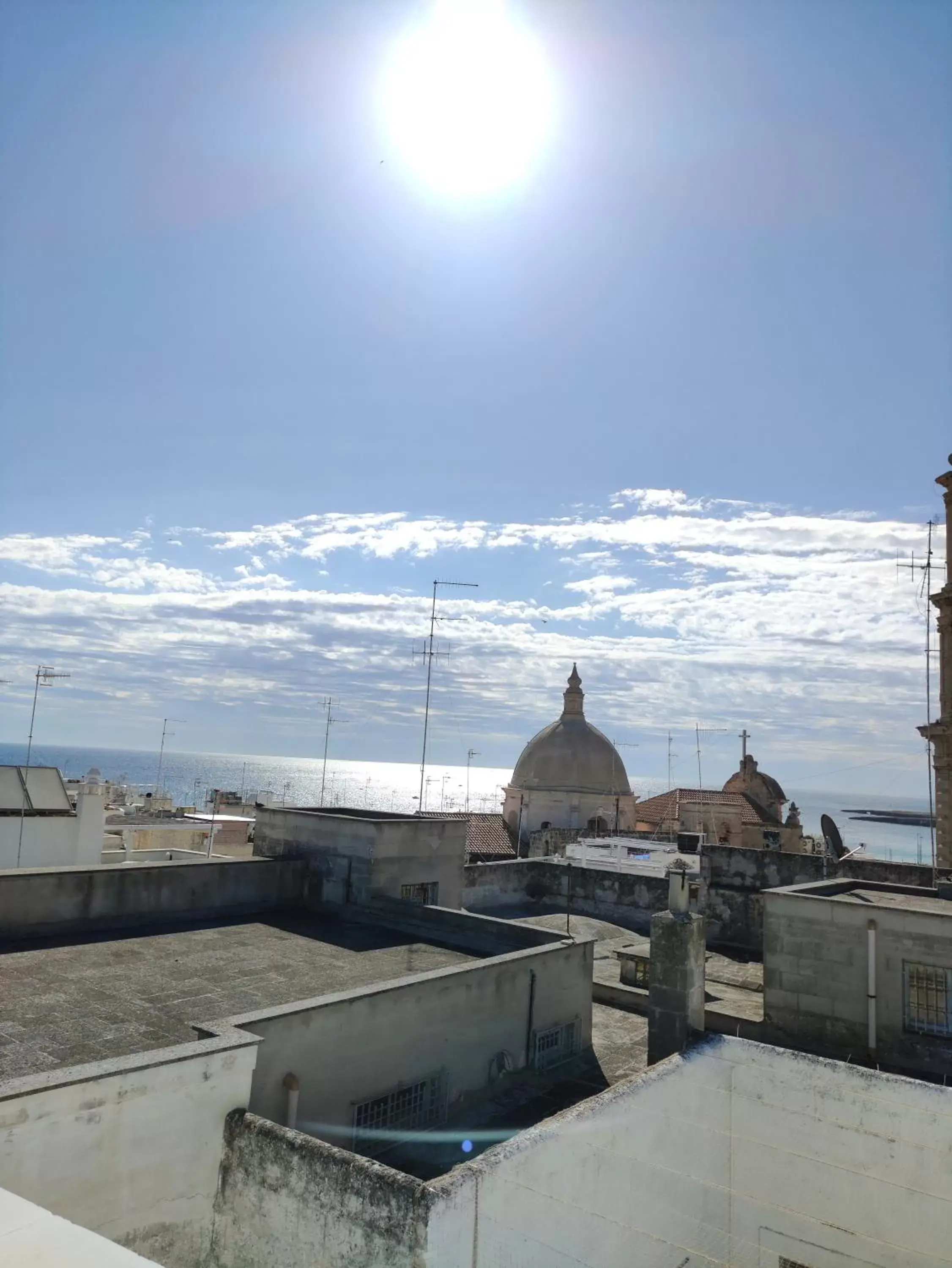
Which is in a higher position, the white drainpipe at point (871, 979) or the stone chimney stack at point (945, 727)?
the stone chimney stack at point (945, 727)

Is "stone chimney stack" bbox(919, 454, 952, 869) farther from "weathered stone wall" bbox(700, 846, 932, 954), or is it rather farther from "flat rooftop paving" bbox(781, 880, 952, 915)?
"flat rooftop paving" bbox(781, 880, 952, 915)

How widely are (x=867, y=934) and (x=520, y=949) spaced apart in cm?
726

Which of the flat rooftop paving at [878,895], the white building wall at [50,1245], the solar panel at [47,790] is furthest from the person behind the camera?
the solar panel at [47,790]

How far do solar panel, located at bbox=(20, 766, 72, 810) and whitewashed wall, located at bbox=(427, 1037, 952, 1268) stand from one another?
2149 cm

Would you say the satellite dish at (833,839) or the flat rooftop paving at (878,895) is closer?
the flat rooftop paving at (878,895)

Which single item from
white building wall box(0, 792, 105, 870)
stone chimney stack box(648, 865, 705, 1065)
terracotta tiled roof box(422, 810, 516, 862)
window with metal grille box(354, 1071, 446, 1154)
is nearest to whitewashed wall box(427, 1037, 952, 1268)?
stone chimney stack box(648, 865, 705, 1065)

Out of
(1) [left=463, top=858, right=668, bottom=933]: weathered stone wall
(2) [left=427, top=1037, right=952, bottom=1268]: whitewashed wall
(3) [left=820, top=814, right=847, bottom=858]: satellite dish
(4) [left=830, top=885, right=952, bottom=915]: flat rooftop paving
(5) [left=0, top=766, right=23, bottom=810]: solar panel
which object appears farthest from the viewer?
(3) [left=820, top=814, right=847, bottom=858]: satellite dish

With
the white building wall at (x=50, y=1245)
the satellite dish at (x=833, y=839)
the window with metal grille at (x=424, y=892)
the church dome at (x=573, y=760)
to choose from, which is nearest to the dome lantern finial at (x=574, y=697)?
the church dome at (x=573, y=760)

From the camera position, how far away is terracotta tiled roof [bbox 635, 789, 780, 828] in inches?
2079

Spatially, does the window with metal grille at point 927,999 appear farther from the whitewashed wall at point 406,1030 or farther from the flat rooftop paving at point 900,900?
the whitewashed wall at point 406,1030

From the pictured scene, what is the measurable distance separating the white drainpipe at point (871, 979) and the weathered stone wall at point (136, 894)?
1208cm

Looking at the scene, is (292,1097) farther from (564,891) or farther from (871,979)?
(564,891)

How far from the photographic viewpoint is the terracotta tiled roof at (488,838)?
46.8m

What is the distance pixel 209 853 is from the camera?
86.9 feet
